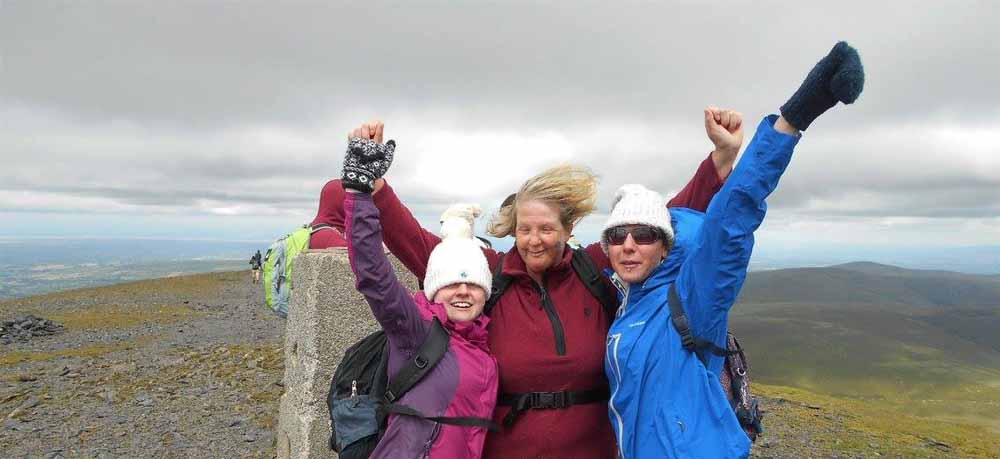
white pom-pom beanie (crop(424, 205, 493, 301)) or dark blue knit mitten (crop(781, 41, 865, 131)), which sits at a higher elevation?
dark blue knit mitten (crop(781, 41, 865, 131))

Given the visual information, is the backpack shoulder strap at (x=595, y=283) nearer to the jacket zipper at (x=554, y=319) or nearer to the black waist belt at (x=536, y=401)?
the jacket zipper at (x=554, y=319)

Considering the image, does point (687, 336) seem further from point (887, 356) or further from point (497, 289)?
point (887, 356)

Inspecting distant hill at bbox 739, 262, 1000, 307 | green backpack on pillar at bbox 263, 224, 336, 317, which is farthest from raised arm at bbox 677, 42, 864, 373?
distant hill at bbox 739, 262, 1000, 307

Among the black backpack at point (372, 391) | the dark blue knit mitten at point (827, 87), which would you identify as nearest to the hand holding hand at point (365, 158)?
the black backpack at point (372, 391)

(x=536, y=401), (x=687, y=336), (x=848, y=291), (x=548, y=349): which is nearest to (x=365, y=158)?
(x=548, y=349)

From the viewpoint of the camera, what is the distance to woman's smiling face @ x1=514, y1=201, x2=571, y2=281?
3.69m

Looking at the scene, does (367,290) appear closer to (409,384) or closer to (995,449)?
(409,384)

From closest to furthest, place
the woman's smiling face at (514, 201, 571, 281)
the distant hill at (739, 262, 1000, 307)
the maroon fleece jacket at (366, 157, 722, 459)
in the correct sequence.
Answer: the maroon fleece jacket at (366, 157, 722, 459) < the woman's smiling face at (514, 201, 571, 281) < the distant hill at (739, 262, 1000, 307)

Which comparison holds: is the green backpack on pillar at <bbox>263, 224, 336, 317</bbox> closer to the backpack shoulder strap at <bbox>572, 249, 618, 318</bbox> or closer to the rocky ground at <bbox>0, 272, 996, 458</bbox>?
the backpack shoulder strap at <bbox>572, 249, 618, 318</bbox>

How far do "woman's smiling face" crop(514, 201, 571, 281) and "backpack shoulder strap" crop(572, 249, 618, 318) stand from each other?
167mm

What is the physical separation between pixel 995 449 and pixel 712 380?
1949 centimetres

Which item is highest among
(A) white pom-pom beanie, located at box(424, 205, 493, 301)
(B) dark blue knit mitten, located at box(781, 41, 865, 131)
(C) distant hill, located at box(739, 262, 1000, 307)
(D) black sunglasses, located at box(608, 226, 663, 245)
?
(B) dark blue knit mitten, located at box(781, 41, 865, 131)

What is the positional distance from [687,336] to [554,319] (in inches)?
36.0

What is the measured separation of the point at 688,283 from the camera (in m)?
2.99
